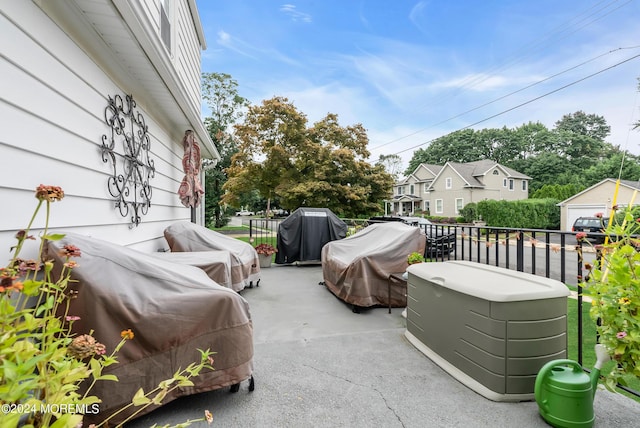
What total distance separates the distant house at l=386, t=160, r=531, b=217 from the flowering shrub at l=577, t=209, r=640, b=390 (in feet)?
89.3

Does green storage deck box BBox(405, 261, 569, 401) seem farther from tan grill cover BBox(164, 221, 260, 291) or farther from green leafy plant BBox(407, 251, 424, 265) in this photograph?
tan grill cover BBox(164, 221, 260, 291)

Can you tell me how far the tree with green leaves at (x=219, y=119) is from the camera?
23.3m

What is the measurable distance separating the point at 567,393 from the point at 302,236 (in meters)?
6.10

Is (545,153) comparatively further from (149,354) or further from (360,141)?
(149,354)

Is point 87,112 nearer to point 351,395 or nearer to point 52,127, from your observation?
point 52,127

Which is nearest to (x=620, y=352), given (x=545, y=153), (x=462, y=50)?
(x=462, y=50)

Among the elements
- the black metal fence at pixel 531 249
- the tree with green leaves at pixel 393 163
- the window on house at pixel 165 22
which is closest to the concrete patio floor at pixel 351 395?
the black metal fence at pixel 531 249

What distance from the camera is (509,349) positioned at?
198cm

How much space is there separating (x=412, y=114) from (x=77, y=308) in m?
27.3

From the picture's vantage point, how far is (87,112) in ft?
8.11

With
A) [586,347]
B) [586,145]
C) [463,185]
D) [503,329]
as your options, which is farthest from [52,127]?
[586,145]

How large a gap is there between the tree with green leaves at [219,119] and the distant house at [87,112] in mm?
19797

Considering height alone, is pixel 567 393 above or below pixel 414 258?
below

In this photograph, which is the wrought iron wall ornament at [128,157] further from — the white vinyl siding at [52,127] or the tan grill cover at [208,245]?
the tan grill cover at [208,245]
